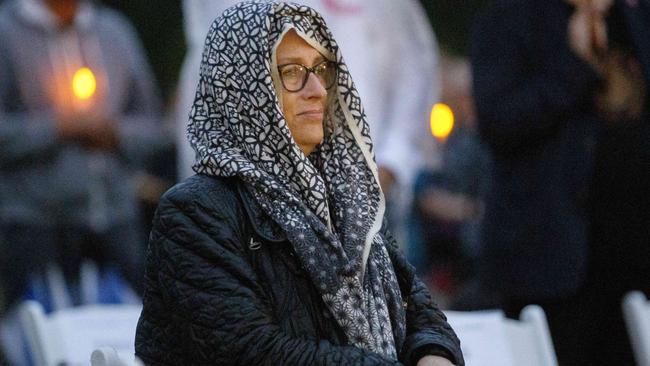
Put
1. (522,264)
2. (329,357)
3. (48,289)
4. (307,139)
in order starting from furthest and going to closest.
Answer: (48,289)
(522,264)
(307,139)
(329,357)

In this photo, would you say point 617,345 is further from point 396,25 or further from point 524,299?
point 396,25

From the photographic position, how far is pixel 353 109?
11.7 feet

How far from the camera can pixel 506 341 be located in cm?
427

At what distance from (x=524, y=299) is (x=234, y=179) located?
1.78 metres

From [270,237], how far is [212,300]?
21cm

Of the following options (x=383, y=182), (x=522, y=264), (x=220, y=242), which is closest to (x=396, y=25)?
(x=383, y=182)

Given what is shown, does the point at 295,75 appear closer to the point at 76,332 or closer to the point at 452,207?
the point at 76,332

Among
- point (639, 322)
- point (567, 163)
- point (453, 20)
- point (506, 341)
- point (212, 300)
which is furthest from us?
point (453, 20)

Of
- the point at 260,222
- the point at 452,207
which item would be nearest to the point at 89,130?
the point at 452,207

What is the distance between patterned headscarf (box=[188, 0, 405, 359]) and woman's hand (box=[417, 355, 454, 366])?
7cm

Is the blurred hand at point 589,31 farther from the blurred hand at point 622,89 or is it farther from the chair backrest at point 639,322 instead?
the chair backrest at point 639,322

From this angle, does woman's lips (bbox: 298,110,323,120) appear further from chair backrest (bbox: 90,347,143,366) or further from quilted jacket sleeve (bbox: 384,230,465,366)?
chair backrest (bbox: 90,347,143,366)

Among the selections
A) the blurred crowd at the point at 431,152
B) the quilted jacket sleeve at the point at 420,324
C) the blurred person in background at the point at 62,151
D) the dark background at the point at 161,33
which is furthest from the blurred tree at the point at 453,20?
the quilted jacket sleeve at the point at 420,324

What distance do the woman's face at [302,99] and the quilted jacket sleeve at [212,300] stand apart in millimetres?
256
